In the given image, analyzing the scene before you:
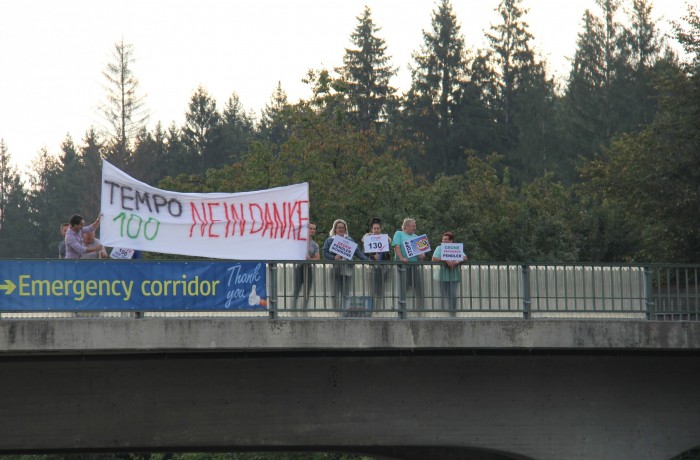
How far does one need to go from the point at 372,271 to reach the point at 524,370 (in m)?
3.20

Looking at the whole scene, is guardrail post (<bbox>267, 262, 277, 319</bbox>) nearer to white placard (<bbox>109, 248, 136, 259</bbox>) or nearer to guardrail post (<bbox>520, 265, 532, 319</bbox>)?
white placard (<bbox>109, 248, 136, 259</bbox>)

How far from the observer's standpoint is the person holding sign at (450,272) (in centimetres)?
1683

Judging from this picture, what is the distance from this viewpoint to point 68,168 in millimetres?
89688

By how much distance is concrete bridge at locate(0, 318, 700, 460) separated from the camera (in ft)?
52.0

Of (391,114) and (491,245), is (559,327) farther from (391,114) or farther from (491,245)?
(391,114)

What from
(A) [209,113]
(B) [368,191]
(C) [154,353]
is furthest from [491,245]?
(A) [209,113]

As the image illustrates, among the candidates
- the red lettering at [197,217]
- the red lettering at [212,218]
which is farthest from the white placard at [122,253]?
the red lettering at [212,218]

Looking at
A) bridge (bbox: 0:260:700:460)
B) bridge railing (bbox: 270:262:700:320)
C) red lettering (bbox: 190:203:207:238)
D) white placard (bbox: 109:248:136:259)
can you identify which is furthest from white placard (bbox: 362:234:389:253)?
white placard (bbox: 109:248:136:259)

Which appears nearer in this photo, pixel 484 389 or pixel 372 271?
pixel 372 271

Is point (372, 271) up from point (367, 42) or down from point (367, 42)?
down

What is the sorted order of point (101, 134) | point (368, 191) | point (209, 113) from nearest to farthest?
1. point (368, 191)
2. point (101, 134)
3. point (209, 113)

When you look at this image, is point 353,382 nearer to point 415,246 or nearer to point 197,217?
point 415,246

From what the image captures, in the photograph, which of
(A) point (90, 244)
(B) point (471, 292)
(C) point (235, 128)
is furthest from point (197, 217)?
(C) point (235, 128)

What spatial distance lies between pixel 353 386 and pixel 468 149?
49.0 meters
